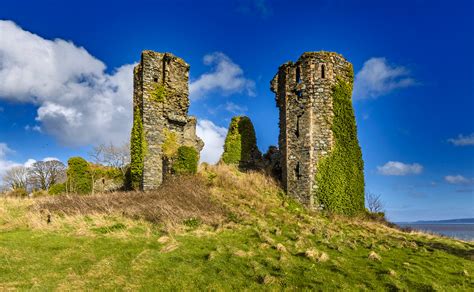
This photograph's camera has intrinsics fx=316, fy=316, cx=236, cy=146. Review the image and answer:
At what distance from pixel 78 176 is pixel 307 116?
22069 mm

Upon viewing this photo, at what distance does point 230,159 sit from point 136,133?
7942 millimetres

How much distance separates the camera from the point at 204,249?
10.5 m

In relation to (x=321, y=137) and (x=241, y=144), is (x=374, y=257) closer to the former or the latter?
(x=321, y=137)

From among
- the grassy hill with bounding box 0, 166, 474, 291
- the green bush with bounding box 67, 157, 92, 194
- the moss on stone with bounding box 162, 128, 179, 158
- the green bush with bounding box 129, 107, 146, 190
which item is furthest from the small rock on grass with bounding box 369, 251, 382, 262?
the green bush with bounding box 67, 157, 92, 194

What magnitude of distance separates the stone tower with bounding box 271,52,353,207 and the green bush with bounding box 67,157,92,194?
19.2 metres

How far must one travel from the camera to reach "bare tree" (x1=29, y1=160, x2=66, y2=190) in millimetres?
52625

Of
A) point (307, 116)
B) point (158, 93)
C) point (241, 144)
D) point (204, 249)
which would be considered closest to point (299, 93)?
point (307, 116)

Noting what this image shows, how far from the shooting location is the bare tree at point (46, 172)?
173 ft

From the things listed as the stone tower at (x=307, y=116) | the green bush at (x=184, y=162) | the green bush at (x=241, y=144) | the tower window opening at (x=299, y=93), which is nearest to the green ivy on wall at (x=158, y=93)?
the green bush at (x=184, y=162)

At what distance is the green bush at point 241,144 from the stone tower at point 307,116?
5634 mm

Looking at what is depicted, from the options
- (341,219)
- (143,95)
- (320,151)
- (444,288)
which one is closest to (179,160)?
(143,95)

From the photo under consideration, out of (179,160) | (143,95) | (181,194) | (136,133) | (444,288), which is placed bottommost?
(444,288)

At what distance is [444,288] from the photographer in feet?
25.9

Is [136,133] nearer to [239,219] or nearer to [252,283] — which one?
[239,219]
